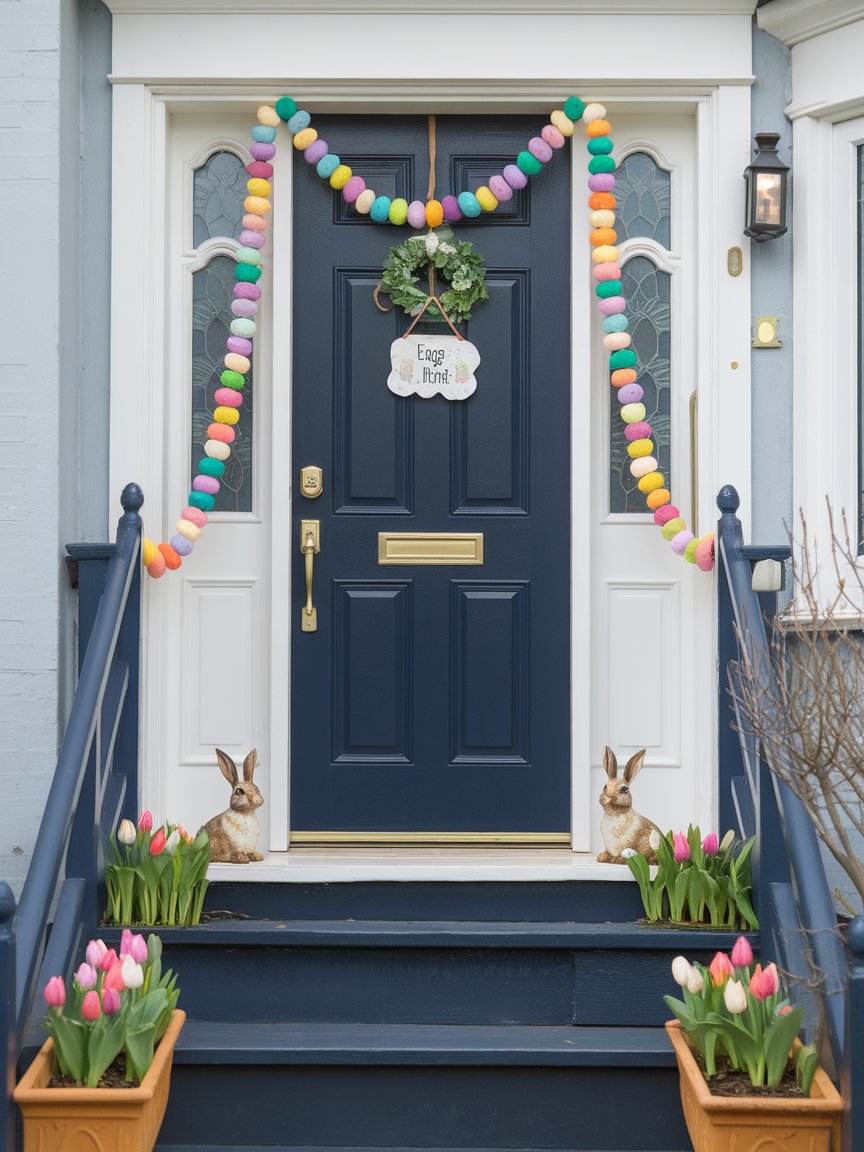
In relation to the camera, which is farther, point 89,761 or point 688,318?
point 688,318

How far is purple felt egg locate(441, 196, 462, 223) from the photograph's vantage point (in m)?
4.12

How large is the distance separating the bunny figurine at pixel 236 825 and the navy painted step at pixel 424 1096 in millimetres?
666

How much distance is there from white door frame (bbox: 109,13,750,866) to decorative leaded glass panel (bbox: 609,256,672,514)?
151mm

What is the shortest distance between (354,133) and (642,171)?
0.94 metres

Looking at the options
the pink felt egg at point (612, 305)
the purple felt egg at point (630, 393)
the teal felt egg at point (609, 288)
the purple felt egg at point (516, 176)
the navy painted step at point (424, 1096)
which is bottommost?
the navy painted step at point (424, 1096)

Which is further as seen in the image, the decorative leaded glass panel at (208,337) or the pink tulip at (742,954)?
the decorative leaded glass panel at (208,337)

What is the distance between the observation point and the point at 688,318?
4.17 meters

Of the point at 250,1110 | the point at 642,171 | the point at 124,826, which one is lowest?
the point at 250,1110

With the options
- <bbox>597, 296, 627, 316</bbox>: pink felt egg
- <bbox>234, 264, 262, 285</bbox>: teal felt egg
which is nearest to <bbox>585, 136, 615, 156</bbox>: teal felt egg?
<bbox>597, 296, 627, 316</bbox>: pink felt egg

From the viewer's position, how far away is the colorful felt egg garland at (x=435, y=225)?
4.02 meters

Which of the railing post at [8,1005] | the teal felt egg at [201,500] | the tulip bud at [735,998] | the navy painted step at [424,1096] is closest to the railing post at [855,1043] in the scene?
the tulip bud at [735,998]

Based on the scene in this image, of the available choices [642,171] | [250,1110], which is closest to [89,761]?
[250,1110]

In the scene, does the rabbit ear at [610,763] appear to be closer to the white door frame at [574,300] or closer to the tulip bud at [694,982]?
the white door frame at [574,300]

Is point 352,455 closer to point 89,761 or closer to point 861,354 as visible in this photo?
point 89,761
